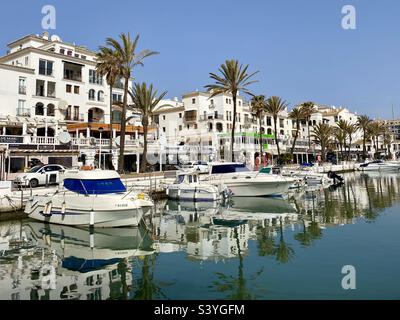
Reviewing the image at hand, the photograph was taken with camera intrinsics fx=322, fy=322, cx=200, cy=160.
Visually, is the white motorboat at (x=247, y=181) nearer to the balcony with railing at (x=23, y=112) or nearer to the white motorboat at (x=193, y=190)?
the white motorboat at (x=193, y=190)

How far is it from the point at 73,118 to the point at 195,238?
132ft

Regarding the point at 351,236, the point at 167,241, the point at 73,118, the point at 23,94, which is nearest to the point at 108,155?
the point at 73,118

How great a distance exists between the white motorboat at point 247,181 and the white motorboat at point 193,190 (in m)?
1.52

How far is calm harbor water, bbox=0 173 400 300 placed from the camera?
10297mm

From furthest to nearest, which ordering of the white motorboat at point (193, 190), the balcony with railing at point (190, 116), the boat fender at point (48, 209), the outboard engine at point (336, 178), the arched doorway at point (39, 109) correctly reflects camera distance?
1. the balcony with railing at point (190, 116)
2. the outboard engine at point (336, 178)
3. the arched doorway at point (39, 109)
4. the white motorboat at point (193, 190)
5. the boat fender at point (48, 209)

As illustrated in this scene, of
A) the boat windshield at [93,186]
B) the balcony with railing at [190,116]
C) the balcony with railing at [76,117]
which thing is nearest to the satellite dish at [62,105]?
the balcony with railing at [76,117]

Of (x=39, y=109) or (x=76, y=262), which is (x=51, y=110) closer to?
(x=39, y=109)

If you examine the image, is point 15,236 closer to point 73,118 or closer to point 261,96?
point 73,118

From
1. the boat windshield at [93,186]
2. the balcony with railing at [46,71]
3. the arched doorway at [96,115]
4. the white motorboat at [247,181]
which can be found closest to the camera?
the boat windshield at [93,186]

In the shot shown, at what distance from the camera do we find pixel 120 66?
40312mm

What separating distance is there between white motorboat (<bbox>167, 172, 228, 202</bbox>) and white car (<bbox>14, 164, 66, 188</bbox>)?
35.7 ft

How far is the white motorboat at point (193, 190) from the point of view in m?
31.0

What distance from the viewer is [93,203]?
1934 cm

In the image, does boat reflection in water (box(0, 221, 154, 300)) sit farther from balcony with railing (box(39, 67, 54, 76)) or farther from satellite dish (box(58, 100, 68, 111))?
balcony with railing (box(39, 67, 54, 76))
